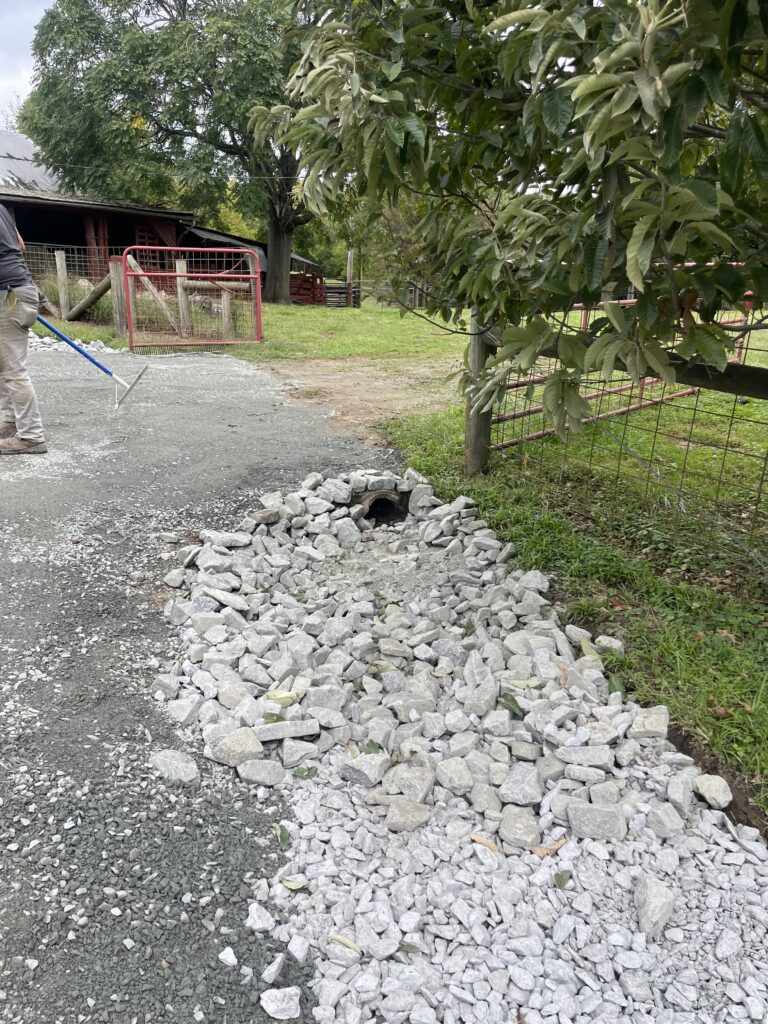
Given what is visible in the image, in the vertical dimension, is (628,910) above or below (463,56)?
below

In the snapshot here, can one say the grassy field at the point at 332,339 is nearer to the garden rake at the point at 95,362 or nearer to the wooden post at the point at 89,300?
the wooden post at the point at 89,300

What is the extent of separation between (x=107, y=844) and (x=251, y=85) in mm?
20266

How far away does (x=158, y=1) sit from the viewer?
21.5m

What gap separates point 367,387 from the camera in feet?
28.9

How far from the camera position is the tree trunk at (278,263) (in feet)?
70.6

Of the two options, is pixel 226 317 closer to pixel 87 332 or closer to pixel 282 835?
pixel 87 332

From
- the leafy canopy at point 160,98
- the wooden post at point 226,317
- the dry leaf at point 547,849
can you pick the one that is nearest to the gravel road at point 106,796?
the dry leaf at point 547,849

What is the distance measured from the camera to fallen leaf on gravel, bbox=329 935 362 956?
1821mm

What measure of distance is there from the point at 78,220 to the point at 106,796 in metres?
22.1

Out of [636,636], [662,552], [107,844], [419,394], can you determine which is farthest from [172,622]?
[419,394]

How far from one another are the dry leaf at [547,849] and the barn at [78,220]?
1725 centimetres

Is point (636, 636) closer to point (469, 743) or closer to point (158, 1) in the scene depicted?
point (469, 743)

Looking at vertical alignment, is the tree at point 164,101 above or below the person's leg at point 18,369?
above

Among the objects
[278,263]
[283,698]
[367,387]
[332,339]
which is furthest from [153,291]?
[278,263]
